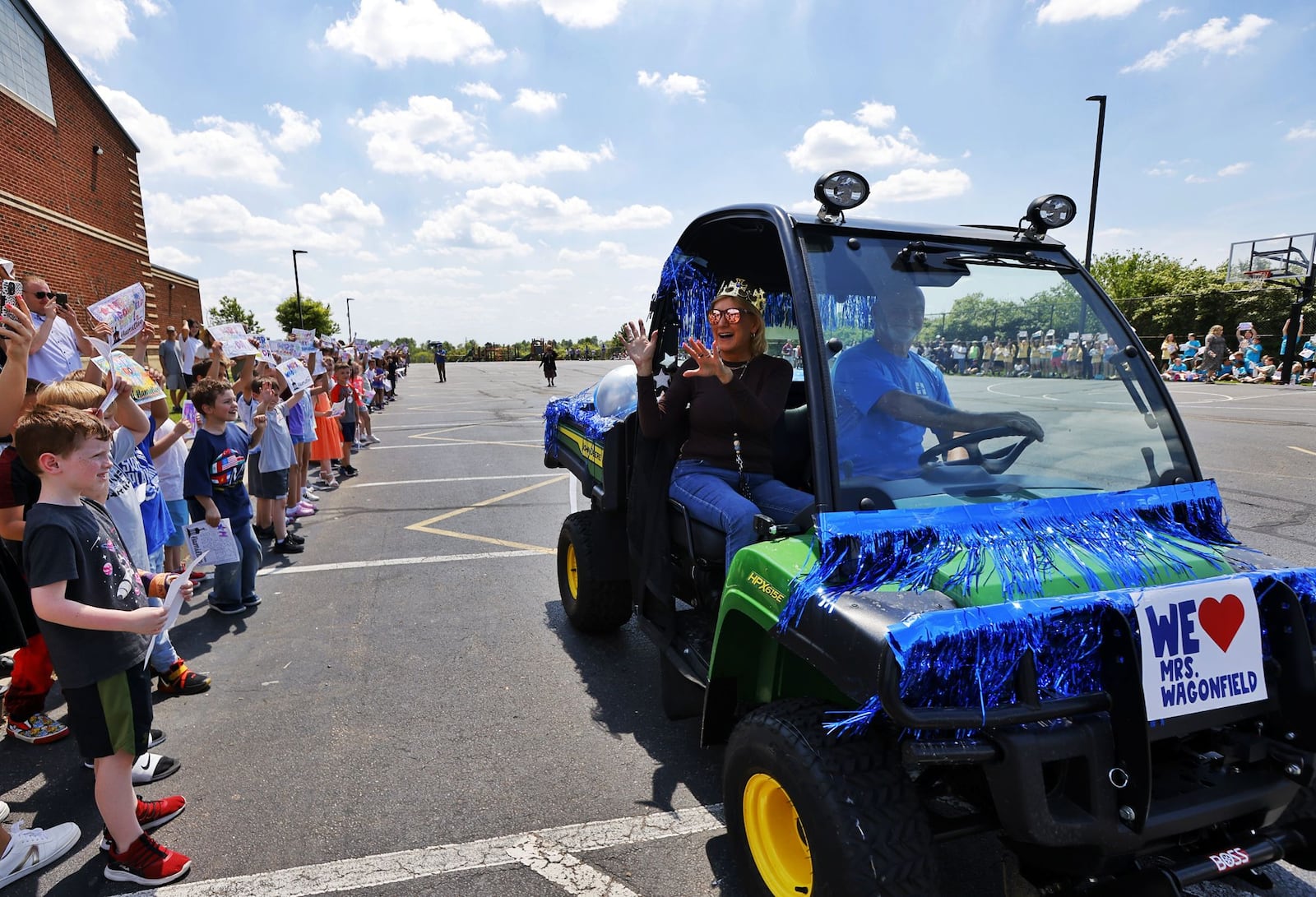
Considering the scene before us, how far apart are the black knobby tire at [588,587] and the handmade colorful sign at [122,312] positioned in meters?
2.90

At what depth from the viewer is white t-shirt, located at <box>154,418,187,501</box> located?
497 centimetres

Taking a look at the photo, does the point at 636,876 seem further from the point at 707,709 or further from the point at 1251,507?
the point at 1251,507

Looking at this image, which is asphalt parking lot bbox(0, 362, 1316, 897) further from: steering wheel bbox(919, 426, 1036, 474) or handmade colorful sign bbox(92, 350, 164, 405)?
handmade colorful sign bbox(92, 350, 164, 405)

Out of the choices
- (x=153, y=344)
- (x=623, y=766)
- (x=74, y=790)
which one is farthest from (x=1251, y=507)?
(x=153, y=344)

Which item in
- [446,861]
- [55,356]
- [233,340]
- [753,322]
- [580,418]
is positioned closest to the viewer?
[446,861]

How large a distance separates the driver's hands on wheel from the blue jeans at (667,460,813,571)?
68 cm

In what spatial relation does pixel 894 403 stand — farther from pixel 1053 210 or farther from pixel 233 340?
pixel 233 340

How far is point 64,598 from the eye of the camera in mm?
2539

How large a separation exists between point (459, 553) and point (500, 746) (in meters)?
3.37

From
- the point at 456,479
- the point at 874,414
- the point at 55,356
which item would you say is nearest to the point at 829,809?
the point at 874,414

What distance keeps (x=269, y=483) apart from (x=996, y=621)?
253 inches

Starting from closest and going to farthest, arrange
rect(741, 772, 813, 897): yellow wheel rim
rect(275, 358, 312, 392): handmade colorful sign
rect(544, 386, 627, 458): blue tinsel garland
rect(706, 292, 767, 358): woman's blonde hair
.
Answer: rect(741, 772, 813, 897): yellow wheel rim
rect(706, 292, 767, 358): woman's blonde hair
rect(544, 386, 627, 458): blue tinsel garland
rect(275, 358, 312, 392): handmade colorful sign

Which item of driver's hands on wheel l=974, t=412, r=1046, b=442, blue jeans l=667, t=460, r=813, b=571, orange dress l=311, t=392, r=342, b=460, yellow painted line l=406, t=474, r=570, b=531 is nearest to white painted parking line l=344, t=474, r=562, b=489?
yellow painted line l=406, t=474, r=570, b=531

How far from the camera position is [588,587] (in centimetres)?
453
